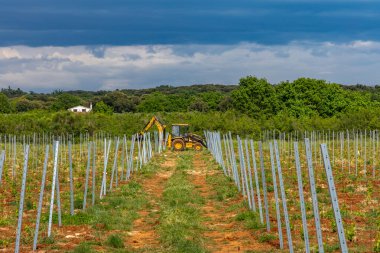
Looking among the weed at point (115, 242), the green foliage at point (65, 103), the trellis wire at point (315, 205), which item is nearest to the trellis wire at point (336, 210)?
the trellis wire at point (315, 205)

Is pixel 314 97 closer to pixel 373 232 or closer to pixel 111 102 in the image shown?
pixel 111 102

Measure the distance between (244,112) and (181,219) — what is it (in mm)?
57794

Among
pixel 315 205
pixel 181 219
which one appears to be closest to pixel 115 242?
pixel 181 219

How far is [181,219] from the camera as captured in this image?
12320mm

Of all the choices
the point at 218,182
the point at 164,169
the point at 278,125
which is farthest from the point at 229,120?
the point at 218,182

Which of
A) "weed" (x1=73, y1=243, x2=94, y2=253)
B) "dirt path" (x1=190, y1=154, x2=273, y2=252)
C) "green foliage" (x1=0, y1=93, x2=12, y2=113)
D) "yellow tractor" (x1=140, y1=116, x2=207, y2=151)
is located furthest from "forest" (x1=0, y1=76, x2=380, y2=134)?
"weed" (x1=73, y1=243, x2=94, y2=253)

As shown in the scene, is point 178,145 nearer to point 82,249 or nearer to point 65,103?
point 82,249

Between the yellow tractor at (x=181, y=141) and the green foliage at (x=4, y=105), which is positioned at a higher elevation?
the green foliage at (x=4, y=105)

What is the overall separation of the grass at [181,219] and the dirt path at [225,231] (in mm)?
215

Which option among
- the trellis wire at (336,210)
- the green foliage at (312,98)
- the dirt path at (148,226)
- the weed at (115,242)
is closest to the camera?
the trellis wire at (336,210)

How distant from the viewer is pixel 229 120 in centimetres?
5953

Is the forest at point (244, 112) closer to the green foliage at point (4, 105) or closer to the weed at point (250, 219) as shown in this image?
the green foliage at point (4, 105)

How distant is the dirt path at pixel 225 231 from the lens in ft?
33.1

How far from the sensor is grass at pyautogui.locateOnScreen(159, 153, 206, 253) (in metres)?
10.0
